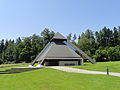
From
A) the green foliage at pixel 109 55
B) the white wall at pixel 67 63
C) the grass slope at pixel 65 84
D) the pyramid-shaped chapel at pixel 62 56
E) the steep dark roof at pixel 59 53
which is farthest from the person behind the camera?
the green foliage at pixel 109 55

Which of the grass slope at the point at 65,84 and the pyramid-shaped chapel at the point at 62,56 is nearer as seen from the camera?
the grass slope at the point at 65,84

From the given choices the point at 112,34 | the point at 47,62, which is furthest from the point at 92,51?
the point at 47,62

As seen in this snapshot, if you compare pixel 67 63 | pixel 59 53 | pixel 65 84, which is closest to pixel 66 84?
pixel 65 84

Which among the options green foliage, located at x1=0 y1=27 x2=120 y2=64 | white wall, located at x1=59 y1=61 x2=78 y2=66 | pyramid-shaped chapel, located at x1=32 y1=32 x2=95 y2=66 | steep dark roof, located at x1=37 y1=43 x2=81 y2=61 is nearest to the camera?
pyramid-shaped chapel, located at x1=32 y1=32 x2=95 y2=66

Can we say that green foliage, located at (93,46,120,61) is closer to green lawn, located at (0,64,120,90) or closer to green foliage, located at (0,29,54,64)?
green foliage, located at (0,29,54,64)

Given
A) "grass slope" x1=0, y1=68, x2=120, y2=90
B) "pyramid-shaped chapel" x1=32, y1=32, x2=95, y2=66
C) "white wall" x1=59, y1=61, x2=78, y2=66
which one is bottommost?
"grass slope" x1=0, y1=68, x2=120, y2=90

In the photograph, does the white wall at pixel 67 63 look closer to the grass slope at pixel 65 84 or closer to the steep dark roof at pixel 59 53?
the steep dark roof at pixel 59 53

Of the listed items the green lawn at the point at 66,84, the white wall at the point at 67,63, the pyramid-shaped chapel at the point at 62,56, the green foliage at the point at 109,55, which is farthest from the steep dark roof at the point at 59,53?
the green foliage at the point at 109,55

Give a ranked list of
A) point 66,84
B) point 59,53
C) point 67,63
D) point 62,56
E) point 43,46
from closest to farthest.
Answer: point 66,84
point 62,56
point 67,63
point 59,53
point 43,46

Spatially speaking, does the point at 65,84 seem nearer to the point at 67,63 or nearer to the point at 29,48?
the point at 67,63

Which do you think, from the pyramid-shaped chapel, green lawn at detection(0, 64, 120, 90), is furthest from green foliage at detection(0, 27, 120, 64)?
green lawn at detection(0, 64, 120, 90)

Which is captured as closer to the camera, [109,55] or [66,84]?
[66,84]

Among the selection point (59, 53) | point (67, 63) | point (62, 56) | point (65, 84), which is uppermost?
point (59, 53)

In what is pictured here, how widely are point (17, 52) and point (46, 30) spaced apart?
2099 cm
